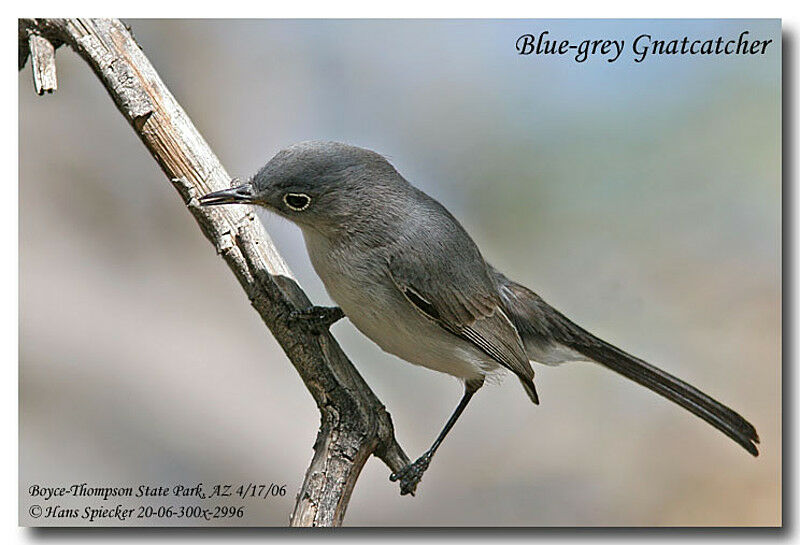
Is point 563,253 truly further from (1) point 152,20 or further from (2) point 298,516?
(1) point 152,20

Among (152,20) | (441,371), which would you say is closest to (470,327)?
(441,371)

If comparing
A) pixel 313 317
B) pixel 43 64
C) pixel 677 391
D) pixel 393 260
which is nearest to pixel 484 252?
pixel 393 260

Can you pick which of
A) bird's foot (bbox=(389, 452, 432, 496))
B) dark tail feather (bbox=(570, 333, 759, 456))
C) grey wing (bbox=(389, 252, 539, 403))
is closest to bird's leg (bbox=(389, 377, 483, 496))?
bird's foot (bbox=(389, 452, 432, 496))

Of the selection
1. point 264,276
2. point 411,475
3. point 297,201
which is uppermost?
point 297,201

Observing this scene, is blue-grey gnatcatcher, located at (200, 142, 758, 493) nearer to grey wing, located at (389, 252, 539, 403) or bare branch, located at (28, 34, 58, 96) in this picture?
grey wing, located at (389, 252, 539, 403)

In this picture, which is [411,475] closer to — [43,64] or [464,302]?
[464,302]

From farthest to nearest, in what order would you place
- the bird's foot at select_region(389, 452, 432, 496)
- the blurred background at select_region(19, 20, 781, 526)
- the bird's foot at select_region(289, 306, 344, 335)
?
the blurred background at select_region(19, 20, 781, 526) → the bird's foot at select_region(389, 452, 432, 496) → the bird's foot at select_region(289, 306, 344, 335)
